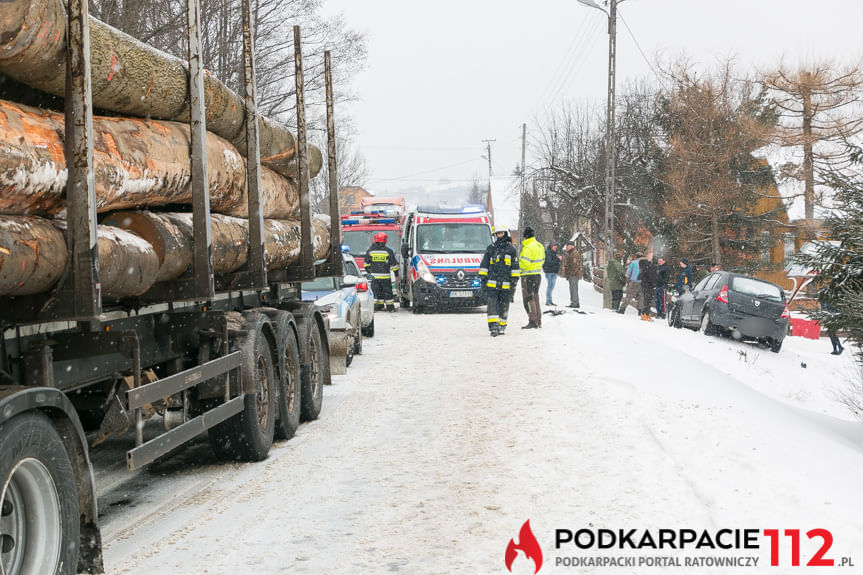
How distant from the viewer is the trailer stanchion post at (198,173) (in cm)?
598

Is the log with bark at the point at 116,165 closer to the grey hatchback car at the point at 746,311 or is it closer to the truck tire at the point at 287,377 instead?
the truck tire at the point at 287,377

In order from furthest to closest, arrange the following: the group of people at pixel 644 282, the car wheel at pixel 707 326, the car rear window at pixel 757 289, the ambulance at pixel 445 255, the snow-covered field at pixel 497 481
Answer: the group of people at pixel 644 282, the ambulance at pixel 445 255, the car wheel at pixel 707 326, the car rear window at pixel 757 289, the snow-covered field at pixel 497 481

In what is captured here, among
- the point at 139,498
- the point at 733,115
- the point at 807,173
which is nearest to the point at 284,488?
the point at 139,498

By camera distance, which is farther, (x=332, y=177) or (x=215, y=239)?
(x=332, y=177)

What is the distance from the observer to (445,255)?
74.8 feet

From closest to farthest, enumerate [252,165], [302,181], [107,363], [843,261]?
[107,363] < [252,165] < [302,181] < [843,261]

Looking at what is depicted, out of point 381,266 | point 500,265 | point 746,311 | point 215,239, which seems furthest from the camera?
point 381,266

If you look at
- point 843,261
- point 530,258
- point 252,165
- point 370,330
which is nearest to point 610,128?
point 530,258

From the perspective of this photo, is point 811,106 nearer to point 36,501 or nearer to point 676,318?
point 676,318

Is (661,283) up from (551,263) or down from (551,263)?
down

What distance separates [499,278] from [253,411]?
34.1 feet

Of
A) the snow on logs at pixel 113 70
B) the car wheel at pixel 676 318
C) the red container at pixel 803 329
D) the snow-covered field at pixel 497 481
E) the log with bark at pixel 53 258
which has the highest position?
the snow on logs at pixel 113 70

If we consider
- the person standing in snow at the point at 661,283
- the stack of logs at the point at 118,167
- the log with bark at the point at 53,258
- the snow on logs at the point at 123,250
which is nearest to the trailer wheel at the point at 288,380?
the snow on logs at the point at 123,250

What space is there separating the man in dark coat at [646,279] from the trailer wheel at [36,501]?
20679 millimetres
